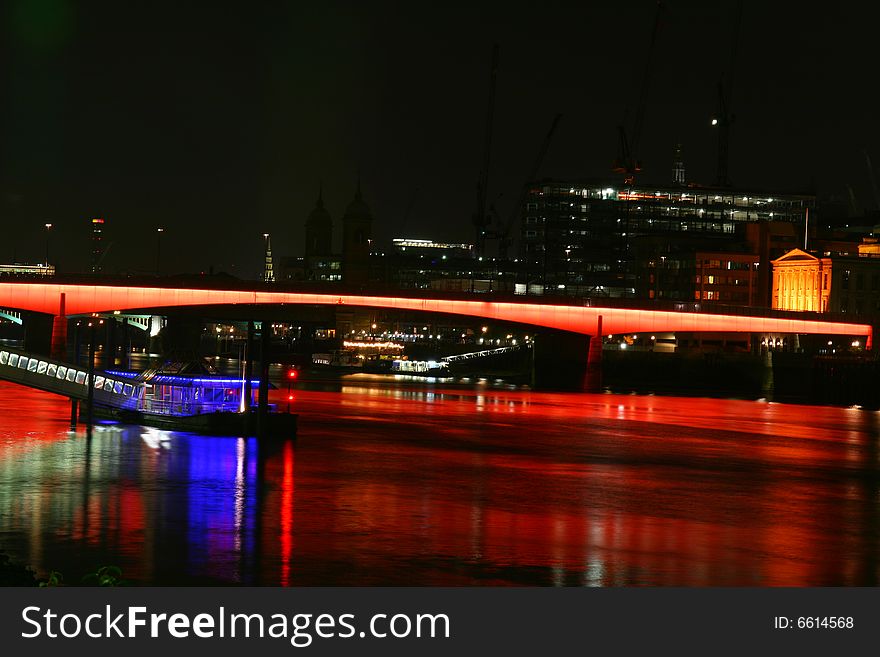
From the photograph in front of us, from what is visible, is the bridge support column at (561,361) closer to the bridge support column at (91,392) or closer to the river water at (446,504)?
the river water at (446,504)

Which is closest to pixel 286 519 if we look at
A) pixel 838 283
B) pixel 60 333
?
pixel 60 333

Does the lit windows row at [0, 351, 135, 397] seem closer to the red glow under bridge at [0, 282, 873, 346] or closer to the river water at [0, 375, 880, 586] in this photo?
the river water at [0, 375, 880, 586]

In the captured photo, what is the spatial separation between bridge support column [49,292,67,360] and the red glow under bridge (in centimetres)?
68

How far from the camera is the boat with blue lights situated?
5975 centimetres

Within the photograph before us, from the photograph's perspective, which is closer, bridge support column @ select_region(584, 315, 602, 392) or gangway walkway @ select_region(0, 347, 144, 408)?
gangway walkway @ select_region(0, 347, 144, 408)

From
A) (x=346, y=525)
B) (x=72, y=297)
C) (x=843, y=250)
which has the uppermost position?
(x=843, y=250)

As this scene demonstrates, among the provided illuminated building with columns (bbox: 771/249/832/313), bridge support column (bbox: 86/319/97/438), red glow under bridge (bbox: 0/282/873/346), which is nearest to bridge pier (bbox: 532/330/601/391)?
red glow under bridge (bbox: 0/282/873/346)

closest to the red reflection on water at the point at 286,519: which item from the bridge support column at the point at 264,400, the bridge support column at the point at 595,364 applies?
the bridge support column at the point at 264,400

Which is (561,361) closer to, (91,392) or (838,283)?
(838,283)

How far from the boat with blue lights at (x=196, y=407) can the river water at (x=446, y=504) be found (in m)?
1.53

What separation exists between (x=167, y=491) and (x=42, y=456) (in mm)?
10685

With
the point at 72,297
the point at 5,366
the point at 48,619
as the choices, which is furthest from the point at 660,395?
the point at 48,619

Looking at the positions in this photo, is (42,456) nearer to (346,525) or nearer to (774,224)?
(346,525)

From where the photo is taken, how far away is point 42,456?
50.0 m
